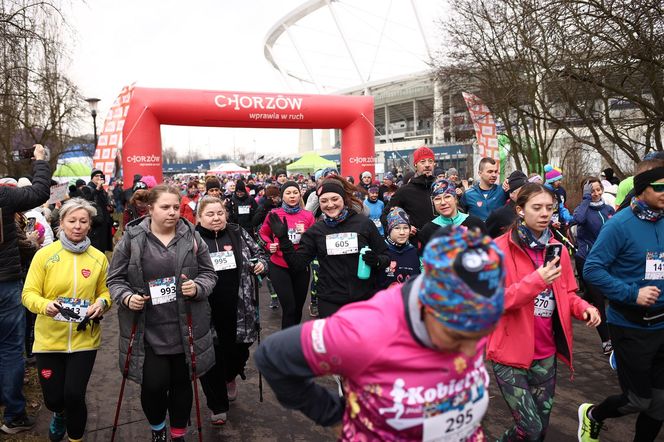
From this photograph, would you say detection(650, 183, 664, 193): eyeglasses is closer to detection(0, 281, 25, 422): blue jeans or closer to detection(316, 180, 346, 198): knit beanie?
detection(316, 180, 346, 198): knit beanie

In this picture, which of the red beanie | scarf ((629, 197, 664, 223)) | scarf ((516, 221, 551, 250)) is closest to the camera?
scarf ((516, 221, 551, 250))

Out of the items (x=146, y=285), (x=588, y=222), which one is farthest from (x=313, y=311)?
(x=146, y=285)

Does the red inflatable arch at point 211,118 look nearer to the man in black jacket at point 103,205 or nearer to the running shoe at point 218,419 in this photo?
the man in black jacket at point 103,205

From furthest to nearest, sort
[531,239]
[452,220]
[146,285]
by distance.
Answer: [452,220] < [146,285] < [531,239]

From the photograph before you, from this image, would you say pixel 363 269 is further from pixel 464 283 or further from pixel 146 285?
pixel 464 283

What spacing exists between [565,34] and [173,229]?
6.94 meters

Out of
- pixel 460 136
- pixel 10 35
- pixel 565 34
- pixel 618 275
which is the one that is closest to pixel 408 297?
pixel 618 275

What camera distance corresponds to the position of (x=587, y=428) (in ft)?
11.5

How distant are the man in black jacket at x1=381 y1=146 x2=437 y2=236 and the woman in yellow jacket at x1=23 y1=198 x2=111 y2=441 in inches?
137

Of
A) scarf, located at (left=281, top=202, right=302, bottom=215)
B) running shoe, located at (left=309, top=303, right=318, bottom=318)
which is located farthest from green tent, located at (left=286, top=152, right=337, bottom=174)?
scarf, located at (left=281, top=202, right=302, bottom=215)

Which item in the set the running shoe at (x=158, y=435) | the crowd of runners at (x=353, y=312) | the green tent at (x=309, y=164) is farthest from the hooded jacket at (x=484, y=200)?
the green tent at (x=309, y=164)

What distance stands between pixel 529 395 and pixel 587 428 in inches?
40.1

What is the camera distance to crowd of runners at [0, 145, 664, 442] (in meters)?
1.55

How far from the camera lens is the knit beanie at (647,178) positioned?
3045 mm
